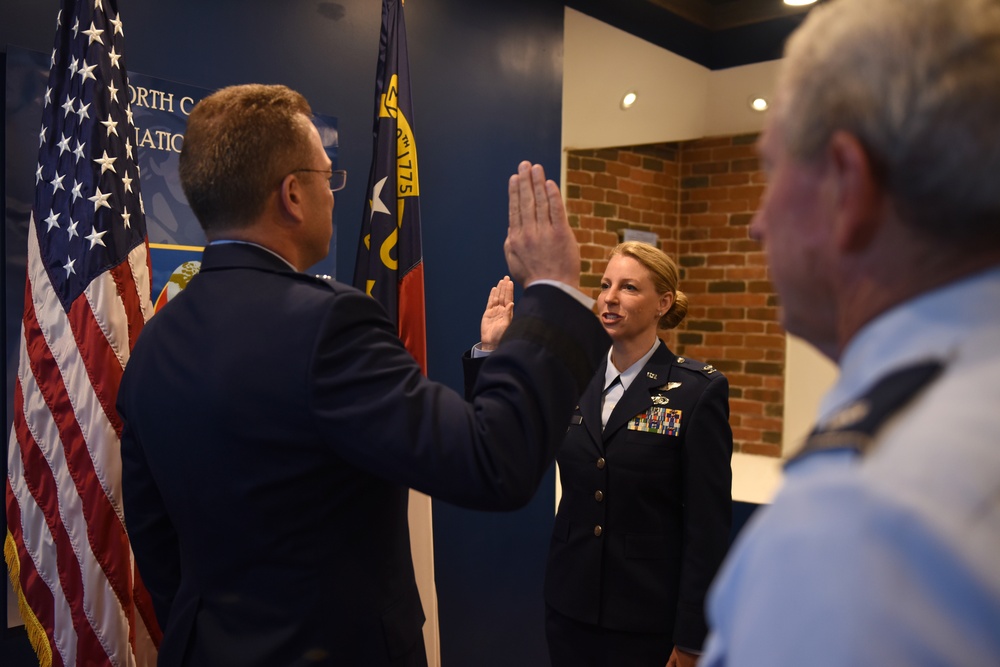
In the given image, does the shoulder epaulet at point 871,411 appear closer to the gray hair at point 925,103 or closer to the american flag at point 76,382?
the gray hair at point 925,103

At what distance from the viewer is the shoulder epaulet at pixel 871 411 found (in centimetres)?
43

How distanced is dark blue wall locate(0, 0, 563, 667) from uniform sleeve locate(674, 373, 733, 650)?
140 centimetres

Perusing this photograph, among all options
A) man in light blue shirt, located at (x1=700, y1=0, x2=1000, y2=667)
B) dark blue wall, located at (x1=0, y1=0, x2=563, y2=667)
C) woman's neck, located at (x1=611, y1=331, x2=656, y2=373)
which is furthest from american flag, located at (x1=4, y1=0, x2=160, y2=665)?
man in light blue shirt, located at (x1=700, y1=0, x2=1000, y2=667)

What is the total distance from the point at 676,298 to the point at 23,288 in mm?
1879

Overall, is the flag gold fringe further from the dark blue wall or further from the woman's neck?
the woman's neck

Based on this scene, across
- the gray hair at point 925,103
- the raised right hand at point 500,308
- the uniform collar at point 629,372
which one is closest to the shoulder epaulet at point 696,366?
the uniform collar at point 629,372

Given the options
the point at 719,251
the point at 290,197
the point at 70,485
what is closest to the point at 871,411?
the point at 290,197

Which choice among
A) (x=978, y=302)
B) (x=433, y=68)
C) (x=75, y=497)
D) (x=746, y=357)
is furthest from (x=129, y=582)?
(x=746, y=357)

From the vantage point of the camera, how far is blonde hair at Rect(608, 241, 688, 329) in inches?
93.5

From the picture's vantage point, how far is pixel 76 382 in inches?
74.0

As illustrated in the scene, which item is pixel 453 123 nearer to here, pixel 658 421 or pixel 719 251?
pixel 658 421

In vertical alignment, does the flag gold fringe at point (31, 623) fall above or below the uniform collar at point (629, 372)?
below

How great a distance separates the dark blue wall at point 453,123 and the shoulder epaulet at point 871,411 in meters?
2.44

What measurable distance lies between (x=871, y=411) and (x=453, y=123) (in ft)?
9.72
